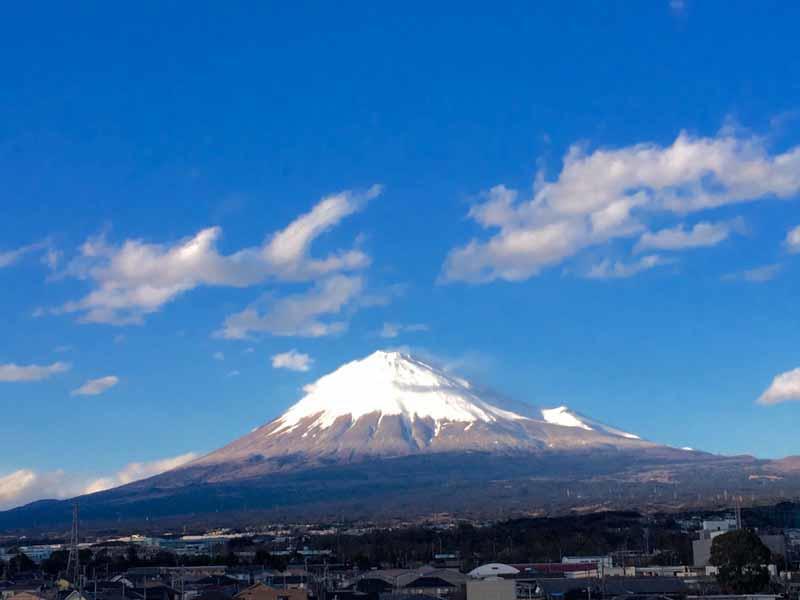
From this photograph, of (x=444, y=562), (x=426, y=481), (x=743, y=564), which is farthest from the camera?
(x=426, y=481)

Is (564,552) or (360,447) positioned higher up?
(360,447)

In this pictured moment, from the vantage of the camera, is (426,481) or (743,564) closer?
(743,564)

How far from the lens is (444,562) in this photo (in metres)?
72.5

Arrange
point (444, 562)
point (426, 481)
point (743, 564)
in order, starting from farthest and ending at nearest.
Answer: point (426, 481)
point (444, 562)
point (743, 564)

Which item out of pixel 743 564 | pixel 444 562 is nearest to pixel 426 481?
pixel 444 562

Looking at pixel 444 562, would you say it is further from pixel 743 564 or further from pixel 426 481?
pixel 426 481

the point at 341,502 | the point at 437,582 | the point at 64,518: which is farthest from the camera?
the point at 64,518

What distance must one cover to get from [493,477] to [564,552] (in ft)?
296

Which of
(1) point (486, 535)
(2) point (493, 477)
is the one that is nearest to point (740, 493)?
(2) point (493, 477)

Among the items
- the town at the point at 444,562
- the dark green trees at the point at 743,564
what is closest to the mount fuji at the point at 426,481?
the town at the point at 444,562

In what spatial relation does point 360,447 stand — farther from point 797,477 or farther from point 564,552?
point 564,552

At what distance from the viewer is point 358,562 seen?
233 feet

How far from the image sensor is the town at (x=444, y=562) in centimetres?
4622

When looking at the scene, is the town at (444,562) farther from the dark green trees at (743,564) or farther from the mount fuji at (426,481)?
the mount fuji at (426,481)
